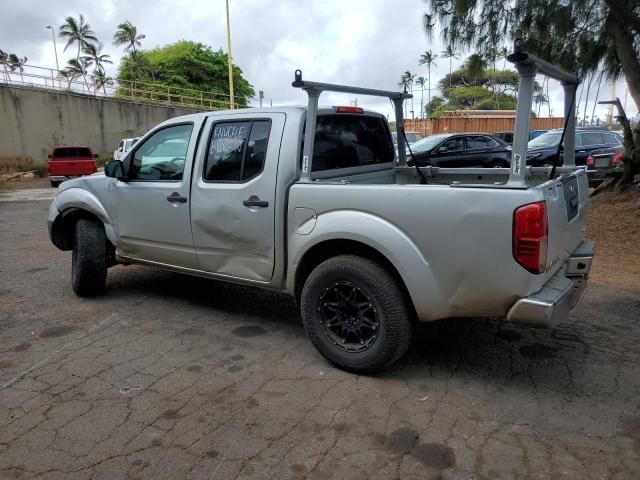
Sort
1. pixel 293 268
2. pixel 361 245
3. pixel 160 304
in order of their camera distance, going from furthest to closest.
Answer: pixel 160 304
pixel 293 268
pixel 361 245

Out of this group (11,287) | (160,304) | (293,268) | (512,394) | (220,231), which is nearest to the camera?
(512,394)

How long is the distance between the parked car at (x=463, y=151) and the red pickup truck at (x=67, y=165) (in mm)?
13312

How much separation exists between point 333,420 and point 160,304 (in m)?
2.72

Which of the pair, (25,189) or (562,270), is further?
(25,189)

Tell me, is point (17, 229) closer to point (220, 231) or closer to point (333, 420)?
point (220, 231)

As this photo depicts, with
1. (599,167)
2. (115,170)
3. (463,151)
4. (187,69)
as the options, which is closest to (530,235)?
(115,170)

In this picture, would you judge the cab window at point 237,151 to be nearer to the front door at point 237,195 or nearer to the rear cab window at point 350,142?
the front door at point 237,195

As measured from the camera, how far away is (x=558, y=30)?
7152 mm

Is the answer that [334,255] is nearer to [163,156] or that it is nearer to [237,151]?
[237,151]

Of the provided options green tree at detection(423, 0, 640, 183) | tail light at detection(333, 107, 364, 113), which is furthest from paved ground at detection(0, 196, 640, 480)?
green tree at detection(423, 0, 640, 183)

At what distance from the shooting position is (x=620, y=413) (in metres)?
2.99

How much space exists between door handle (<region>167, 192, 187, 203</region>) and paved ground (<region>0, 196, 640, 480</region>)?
3.54 ft

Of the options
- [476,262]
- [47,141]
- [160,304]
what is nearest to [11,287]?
[160,304]

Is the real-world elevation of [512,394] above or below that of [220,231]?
below
